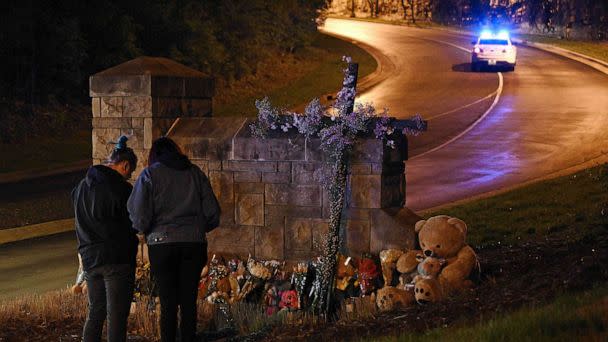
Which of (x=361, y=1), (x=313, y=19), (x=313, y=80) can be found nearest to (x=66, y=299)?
(x=313, y=80)

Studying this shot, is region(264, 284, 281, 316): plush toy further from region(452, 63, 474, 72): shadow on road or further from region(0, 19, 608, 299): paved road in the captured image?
region(452, 63, 474, 72): shadow on road

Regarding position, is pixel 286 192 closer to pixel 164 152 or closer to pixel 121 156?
pixel 164 152

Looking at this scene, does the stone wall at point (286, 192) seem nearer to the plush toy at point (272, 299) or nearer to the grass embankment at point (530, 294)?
the plush toy at point (272, 299)

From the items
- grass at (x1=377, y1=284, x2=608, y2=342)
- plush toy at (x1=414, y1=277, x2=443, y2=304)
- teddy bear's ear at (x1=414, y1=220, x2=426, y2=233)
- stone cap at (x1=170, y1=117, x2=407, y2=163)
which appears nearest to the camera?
grass at (x1=377, y1=284, x2=608, y2=342)

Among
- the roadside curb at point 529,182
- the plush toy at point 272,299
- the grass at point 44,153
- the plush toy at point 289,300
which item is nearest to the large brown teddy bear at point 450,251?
the plush toy at point 289,300

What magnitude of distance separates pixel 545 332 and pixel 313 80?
33.7m

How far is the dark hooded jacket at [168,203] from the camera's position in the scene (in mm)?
6863

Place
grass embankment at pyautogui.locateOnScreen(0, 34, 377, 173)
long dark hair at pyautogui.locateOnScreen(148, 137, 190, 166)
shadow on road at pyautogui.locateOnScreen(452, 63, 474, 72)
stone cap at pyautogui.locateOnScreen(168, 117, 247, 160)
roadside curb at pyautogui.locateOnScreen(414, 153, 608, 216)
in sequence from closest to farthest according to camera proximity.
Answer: long dark hair at pyautogui.locateOnScreen(148, 137, 190, 166)
stone cap at pyautogui.locateOnScreen(168, 117, 247, 160)
roadside curb at pyautogui.locateOnScreen(414, 153, 608, 216)
grass embankment at pyautogui.locateOnScreen(0, 34, 377, 173)
shadow on road at pyautogui.locateOnScreen(452, 63, 474, 72)

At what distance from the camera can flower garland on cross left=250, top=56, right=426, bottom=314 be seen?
8789mm

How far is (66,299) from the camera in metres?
9.35

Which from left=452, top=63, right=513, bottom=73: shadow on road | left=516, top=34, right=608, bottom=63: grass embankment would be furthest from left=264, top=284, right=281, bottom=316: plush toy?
left=516, top=34, right=608, bottom=63: grass embankment

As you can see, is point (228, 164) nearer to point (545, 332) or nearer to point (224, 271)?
point (224, 271)

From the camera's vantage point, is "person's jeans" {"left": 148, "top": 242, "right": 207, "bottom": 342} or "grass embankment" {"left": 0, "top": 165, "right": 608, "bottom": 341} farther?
"person's jeans" {"left": 148, "top": 242, "right": 207, "bottom": 342}

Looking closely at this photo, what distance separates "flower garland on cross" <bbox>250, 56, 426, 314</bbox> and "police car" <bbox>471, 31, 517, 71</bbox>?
31944 mm
